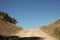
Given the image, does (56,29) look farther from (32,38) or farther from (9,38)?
(9,38)

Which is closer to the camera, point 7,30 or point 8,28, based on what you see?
point 7,30

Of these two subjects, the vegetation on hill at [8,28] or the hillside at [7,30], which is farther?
the vegetation on hill at [8,28]

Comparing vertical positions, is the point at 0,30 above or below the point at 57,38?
above

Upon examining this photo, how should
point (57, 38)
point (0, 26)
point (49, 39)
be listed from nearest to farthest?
point (49, 39) → point (57, 38) → point (0, 26)

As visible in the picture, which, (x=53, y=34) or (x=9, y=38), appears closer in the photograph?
(x=9, y=38)

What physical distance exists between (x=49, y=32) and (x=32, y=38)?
7862 millimetres

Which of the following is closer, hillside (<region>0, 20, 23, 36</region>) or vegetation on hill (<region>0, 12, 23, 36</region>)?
hillside (<region>0, 20, 23, 36</region>)

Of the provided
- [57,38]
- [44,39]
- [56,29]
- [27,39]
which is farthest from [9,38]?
[56,29]

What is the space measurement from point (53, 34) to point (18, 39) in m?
9.09

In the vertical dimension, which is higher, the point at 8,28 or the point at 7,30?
the point at 8,28

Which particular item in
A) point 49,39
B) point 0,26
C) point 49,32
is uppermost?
point 0,26

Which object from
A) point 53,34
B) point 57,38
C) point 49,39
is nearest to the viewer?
point 49,39

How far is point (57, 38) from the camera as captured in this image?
3784cm

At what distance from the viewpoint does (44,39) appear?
34844 mm
